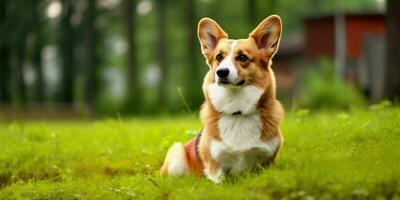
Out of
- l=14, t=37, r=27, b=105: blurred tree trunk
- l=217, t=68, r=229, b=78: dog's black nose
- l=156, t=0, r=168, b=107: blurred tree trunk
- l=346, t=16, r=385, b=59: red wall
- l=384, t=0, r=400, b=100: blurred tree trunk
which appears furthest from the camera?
l=14, t=37, r=27, b=105: blurred tree trunk

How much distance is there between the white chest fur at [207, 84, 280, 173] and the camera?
6320 millimetres

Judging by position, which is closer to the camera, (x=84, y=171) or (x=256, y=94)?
(x=256, y=94)

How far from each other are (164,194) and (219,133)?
0.77 metres

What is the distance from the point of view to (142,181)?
700 centimetres

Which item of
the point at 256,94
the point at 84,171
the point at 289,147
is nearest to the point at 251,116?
the point at 256,94

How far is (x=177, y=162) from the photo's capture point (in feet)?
22.9

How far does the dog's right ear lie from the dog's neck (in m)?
0.55

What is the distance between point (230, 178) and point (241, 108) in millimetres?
665

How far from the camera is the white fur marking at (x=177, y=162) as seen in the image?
6953mm

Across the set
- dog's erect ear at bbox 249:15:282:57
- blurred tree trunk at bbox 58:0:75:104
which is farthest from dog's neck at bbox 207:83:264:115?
blurred tree trunk at bbox 58:0:75:104

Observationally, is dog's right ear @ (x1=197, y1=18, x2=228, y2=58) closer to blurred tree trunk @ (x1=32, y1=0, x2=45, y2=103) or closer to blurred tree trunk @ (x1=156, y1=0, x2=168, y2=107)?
blurred tree trunk @ (x1=156, y1=0, x2=168, y2=107)

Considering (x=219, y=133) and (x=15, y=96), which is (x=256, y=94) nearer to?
(x=219, y=133)

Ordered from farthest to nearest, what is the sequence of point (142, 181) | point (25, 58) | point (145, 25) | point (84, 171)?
1. point (145, 25)
2. point (25, 58)
3. point (84, 171)
4. point (142, 181)

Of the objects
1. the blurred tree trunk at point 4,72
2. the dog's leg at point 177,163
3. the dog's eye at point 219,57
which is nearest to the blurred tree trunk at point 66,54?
the blurred tree trunk at point 4,72
